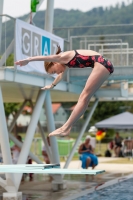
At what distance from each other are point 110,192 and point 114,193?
0.22m

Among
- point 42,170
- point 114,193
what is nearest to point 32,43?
point 114,193

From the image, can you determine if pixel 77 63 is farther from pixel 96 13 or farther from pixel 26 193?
pixel 96 13

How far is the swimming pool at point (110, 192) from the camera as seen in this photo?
1423 centimetres

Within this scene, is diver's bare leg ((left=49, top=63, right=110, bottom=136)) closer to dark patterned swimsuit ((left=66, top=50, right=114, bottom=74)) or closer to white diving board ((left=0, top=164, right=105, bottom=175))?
dark patterned swimsuit ((left=66, top=50, right=114, bottom=74))

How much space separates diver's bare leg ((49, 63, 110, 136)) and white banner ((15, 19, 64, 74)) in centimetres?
614

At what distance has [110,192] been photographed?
15477 millimetres

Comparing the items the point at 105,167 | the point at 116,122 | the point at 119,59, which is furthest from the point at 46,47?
the point at 116,122

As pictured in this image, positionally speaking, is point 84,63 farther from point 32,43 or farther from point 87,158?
point 87,158

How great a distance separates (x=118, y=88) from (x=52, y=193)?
203 inches

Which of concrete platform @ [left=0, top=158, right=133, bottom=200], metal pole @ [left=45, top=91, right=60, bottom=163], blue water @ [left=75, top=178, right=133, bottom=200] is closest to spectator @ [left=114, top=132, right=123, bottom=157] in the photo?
concrete platform @ [left=0, top=158, right=133, bottom=200]

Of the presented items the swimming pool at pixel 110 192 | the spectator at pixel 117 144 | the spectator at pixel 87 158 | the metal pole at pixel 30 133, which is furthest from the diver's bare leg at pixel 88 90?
the spectator at pixel 117 144

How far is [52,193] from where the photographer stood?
15586 millimetres

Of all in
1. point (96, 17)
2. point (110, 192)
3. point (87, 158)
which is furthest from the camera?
point (96, 17)

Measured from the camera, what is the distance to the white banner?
13320mm
